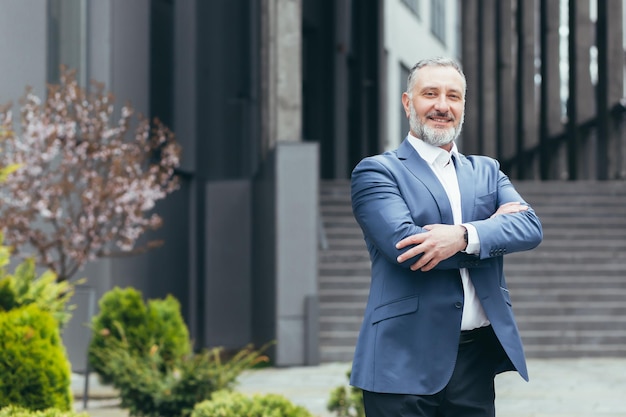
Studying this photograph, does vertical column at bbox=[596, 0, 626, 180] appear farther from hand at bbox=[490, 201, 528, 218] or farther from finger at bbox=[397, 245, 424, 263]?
finger at bbox=[397, 245, 424, 263]

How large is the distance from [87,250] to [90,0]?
5.47m

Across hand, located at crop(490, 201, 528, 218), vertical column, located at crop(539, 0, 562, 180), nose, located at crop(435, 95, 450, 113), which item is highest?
vertical column, located at crop(539, 0, 562, 180)

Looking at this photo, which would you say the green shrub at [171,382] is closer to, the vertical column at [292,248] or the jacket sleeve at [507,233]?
the jacket sleeve at [507,233]

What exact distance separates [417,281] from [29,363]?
3394 millimetres

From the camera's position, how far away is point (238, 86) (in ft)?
85.6

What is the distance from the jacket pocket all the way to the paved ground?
20.3ft

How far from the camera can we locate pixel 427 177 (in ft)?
14.2

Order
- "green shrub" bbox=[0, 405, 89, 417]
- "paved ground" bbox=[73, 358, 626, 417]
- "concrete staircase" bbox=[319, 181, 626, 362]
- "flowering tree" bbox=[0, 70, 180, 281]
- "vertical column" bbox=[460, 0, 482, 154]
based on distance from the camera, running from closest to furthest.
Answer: "green shrub" bbox=[0, 405, 89, 417] → "paved ground" bbox=[73, 358, 626, 417] → "flowering tree" bbox=[0, 70, 180, 281] → "concrete staircase" bbox=[319, 181, 626, 362] → "vertical column" bbox=[460, 0, 482, 154]

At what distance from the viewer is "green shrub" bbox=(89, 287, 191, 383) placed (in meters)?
12.4

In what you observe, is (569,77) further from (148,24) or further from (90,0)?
(90,0)

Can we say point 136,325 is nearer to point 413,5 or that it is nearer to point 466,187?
point 466,187

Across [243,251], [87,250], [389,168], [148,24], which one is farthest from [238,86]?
[389,168]

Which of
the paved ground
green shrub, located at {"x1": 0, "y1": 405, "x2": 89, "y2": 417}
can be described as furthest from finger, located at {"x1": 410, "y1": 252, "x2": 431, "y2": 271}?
the paved ground

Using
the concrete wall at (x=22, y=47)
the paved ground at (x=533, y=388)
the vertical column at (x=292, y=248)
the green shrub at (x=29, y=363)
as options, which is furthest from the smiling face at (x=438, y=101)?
the vertical column at (x=292, y=248)
